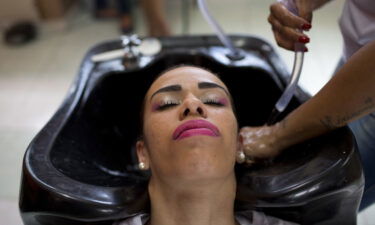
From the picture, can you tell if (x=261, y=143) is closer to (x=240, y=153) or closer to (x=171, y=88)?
(x=240, y=153)

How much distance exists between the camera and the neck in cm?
81

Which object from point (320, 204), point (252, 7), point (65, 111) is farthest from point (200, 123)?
point (252, 7)

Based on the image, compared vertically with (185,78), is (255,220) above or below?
below

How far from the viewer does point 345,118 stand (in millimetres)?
771

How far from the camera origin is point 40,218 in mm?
835

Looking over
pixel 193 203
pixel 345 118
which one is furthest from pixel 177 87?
pixel 345 118

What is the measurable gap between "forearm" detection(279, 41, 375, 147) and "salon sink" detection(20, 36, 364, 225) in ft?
0.20

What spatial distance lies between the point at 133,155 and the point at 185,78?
0.45 m

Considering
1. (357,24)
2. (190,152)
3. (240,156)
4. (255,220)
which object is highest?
(357,24)

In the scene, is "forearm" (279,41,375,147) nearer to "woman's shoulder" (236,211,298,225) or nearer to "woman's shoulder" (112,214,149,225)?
"woman's shoulder" (236,211,298,225)

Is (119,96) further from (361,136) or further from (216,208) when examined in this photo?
(361,136)

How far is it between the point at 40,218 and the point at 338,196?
2.07 feet

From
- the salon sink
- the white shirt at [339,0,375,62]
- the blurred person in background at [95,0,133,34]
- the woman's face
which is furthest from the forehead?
the blurred person in background at [95,0,133,34]

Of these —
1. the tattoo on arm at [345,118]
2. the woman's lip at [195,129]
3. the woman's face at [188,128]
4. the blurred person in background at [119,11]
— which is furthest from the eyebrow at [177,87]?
the blurred person in background at [119,11]
